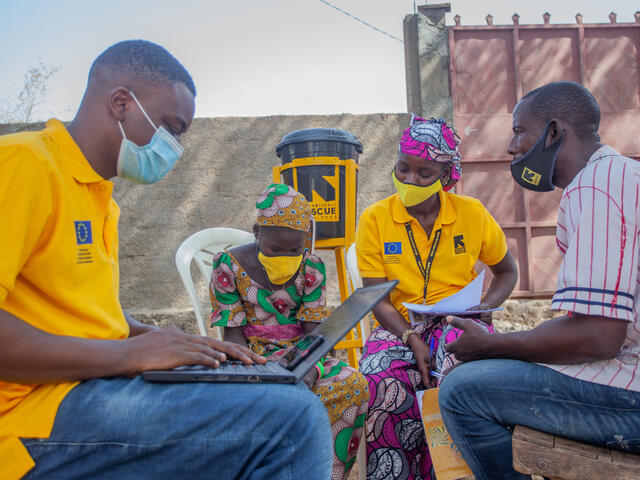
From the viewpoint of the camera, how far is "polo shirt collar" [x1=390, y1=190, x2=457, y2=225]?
2.92 metres

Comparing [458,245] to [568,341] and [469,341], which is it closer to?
[469,341]

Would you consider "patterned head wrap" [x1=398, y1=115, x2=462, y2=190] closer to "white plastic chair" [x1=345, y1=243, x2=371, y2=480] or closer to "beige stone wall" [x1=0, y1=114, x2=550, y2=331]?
"white plastic chair" [x1=345, y1=243, x2=371, y2=480]

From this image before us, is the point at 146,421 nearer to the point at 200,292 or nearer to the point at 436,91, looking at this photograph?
the point at 200,292

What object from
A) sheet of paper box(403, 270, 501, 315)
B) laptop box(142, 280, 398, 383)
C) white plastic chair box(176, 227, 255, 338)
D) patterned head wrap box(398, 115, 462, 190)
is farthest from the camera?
white plastic chair box(176, 227, 255, 338)

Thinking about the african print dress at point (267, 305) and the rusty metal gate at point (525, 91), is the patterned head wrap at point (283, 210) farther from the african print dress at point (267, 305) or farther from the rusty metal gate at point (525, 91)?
the rusty metal gate at point (525, 91)

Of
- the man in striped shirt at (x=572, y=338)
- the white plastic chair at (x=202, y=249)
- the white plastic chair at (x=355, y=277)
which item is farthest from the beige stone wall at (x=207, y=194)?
the man in striped shirt at (x=572, y=338)

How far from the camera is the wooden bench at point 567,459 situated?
5.37ft

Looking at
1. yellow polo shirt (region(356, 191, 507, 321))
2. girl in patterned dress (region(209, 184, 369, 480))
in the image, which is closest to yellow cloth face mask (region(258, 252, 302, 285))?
girl in patterned dress (region(209, 184, 369, 480))

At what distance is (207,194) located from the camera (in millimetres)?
5270

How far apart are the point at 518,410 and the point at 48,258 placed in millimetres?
1519

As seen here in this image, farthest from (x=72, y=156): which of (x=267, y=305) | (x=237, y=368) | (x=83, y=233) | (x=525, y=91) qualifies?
(x=525, y=91)

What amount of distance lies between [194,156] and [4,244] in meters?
4.23

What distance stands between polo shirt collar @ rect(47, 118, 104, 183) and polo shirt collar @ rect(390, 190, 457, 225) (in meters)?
1.78

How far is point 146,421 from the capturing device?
1234 millimetres
